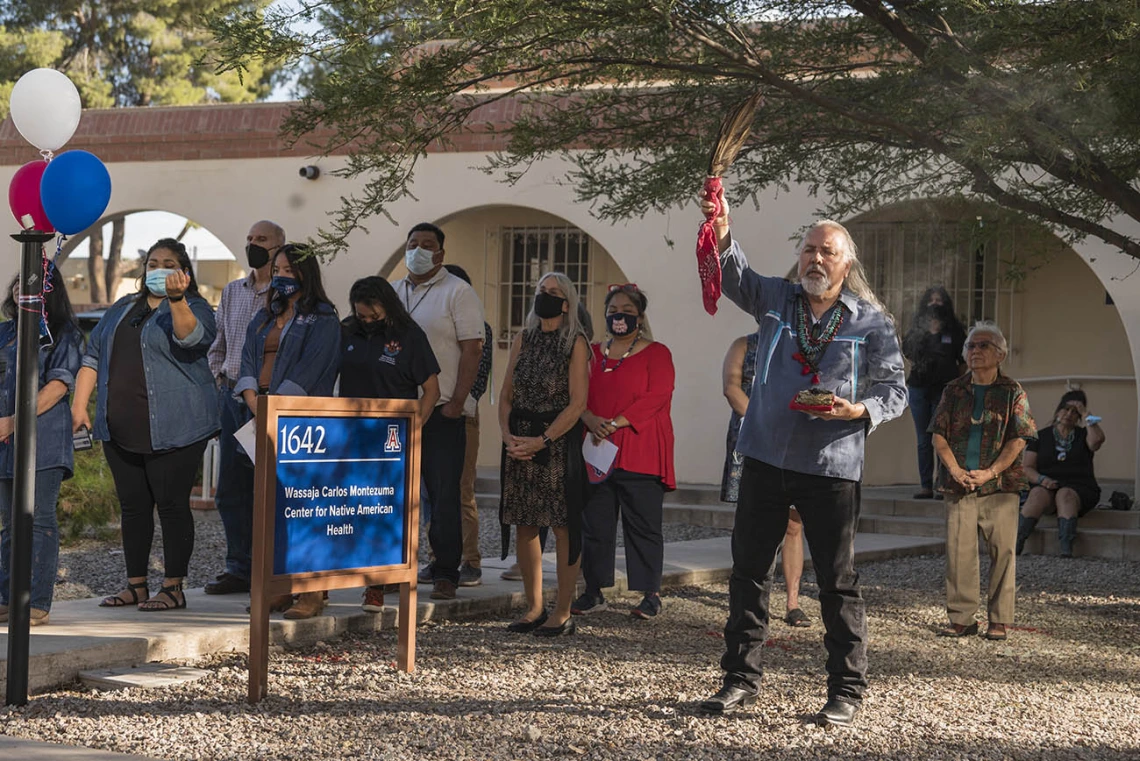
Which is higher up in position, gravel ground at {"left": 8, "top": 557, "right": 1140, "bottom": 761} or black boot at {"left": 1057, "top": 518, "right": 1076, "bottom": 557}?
black boot at {"left": 1057, "top": 518, "right": 1076, "bottom": 557}

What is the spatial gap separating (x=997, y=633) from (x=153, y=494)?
444 centimetres

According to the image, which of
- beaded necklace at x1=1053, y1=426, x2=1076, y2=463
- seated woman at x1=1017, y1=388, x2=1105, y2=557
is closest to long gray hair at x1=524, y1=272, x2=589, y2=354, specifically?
seated woman at x1=1017, y1=388, x2=1105, y2=557

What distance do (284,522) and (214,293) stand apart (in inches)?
1251

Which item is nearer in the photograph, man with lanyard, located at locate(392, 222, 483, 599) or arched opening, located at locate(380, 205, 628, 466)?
man with lanyard, located at locate(392, 222, 483, 599)

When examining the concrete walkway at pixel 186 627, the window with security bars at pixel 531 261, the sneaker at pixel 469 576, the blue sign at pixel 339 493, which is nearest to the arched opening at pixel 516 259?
the window with security bars at pixel 531 261

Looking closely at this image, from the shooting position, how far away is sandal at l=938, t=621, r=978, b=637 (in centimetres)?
774

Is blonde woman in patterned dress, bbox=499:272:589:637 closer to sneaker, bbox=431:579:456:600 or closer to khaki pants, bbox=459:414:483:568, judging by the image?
sneaker, bbox=431:579:456:600

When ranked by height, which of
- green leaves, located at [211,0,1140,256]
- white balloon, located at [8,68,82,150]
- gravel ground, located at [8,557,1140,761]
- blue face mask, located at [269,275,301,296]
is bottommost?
gravel ground, located at [8,557,1140,761]

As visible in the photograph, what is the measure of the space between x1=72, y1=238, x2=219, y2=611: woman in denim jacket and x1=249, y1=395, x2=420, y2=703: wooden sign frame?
4.22ft

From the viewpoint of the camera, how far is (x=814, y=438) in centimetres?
518

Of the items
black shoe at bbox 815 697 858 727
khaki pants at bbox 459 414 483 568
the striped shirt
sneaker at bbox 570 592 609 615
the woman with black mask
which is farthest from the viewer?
the woman with black mask

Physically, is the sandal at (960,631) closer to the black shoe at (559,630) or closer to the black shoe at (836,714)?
the black shoe at (559,630)

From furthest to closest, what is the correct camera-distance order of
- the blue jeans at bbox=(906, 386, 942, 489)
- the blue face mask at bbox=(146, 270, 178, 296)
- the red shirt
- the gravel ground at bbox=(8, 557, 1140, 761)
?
the blue jeans at bbox=(906, 386, 942, 489)
the red shirt
the blue face mask at bbox=(146, 270, 178, 296)
the gravel ground at bbox=(8, 557, 1140, 761)

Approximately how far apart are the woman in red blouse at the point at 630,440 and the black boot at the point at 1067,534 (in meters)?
4.93
